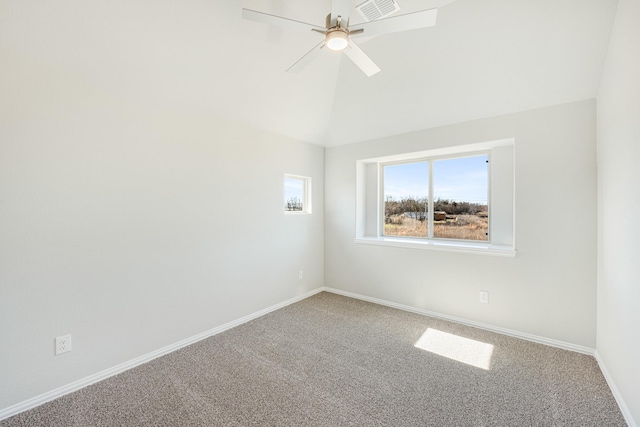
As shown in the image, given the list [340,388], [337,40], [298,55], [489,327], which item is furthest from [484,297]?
[298,55]

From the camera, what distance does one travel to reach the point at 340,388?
196 cm

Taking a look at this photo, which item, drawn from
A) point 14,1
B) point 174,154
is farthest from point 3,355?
point 14,1

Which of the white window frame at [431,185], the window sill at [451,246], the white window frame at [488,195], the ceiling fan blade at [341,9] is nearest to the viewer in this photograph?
the ceiling fan blade at [341,9]

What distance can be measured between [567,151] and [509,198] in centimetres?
70

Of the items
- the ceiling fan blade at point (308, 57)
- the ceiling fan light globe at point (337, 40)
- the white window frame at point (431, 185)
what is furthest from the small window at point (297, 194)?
the ceiling fan light globe at point (337, 40)

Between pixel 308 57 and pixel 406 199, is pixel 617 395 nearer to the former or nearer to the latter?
pixel 406 199

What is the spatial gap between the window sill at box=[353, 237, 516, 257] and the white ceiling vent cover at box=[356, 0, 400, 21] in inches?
95.0

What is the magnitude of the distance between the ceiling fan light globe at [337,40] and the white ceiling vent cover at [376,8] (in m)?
0.39

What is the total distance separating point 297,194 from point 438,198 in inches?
77.9

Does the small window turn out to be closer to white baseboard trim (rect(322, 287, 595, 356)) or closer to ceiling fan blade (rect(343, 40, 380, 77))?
white baseboard trim (rect(322, 287, 595, 356))

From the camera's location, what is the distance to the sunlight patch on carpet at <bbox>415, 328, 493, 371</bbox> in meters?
2.30

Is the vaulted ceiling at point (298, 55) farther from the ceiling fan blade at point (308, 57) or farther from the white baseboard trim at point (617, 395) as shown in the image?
the white baseboard trim at point (617, 395)

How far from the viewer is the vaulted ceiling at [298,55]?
1780 millimetres

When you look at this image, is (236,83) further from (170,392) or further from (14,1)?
(170,392)
